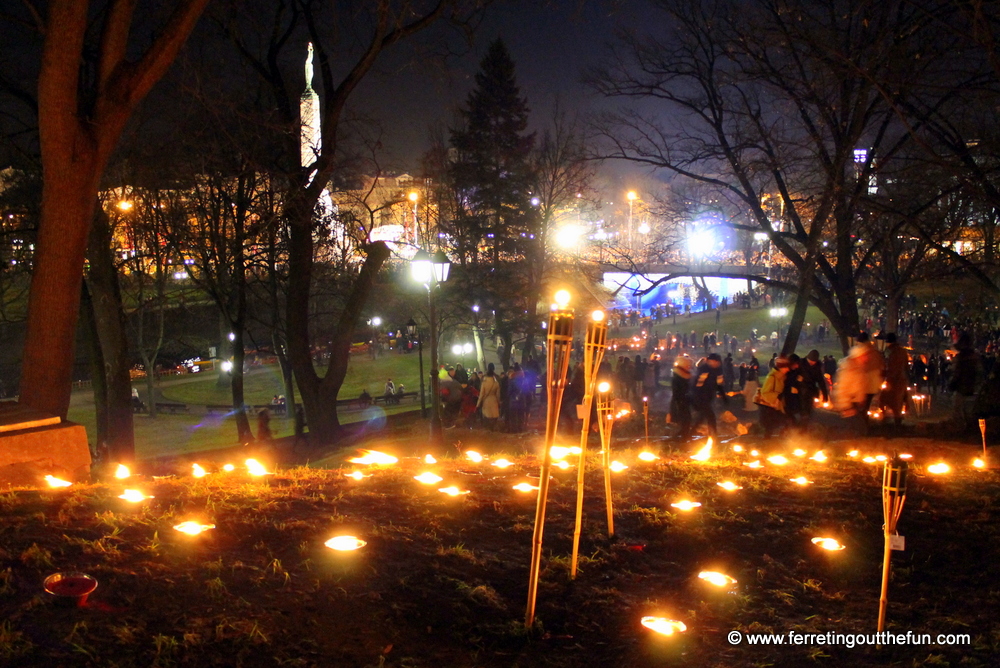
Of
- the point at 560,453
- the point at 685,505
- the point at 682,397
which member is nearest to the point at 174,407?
the point at 682,397

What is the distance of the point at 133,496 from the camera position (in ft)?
18.3

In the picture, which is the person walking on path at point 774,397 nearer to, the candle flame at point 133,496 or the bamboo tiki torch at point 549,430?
the bamboo tiki torch at point 549,430

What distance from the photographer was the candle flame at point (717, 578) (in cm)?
475

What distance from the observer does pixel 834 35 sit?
983cm

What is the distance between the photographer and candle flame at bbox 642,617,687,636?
4.07 metres

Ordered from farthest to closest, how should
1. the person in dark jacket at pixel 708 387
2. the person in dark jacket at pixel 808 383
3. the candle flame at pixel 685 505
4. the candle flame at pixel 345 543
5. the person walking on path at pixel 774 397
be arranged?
the person in dark jacket at pixel 708 387 < the person in dark jacket at pixel 808 383 < the person walking on path at pixel 774 397 < the candle flame at pixel 685 505 < the candle flame at pixel 345 543

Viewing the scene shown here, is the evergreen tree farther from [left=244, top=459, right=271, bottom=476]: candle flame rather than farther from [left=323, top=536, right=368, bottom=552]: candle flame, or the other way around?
[left=323, top=536, right=368, bottom=552]: candle flame

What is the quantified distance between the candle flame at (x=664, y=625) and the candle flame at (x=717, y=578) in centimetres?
67

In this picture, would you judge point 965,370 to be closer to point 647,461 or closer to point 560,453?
point 647,461

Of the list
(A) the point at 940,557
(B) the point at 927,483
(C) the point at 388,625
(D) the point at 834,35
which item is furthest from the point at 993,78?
(C) the point at 388,625

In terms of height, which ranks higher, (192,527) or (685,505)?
(192,527)

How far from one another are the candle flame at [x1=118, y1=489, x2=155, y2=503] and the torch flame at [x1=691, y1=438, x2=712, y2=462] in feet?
19.6

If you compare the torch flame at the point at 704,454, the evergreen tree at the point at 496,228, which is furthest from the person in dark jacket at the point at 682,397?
the evergreen tree at the point at 496,228

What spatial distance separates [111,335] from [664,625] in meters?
12.7
